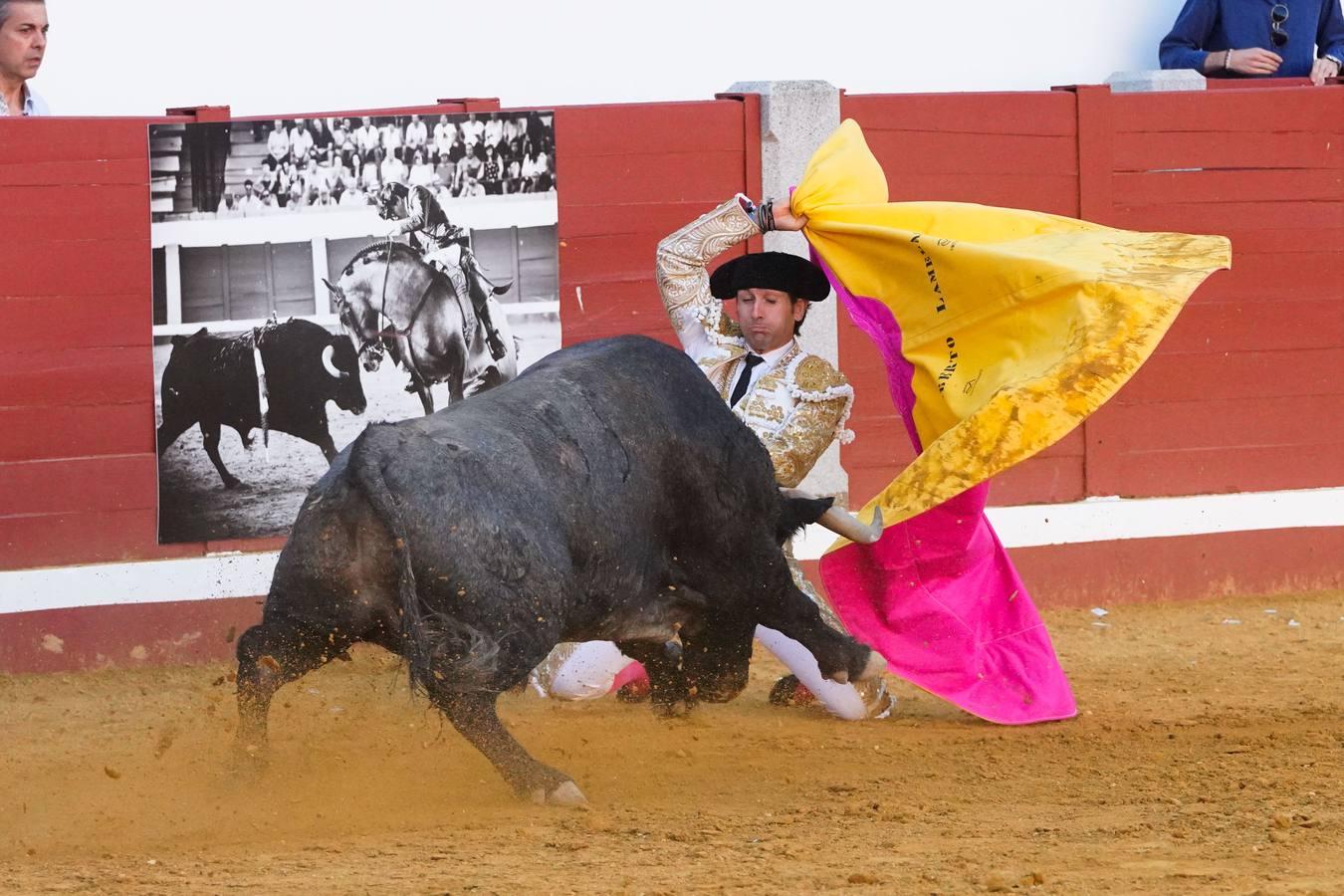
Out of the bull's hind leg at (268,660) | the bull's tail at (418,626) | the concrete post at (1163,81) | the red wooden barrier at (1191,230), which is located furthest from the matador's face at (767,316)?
the concrete post at (1163,81)

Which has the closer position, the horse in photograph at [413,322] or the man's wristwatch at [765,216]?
the man's wristwatch at [765,216]

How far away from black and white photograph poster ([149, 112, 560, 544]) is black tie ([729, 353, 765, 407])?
124 centimetres

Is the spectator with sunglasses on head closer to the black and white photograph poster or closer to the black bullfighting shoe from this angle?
the black and white photograph poster

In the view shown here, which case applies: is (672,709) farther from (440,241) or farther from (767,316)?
(440,241)

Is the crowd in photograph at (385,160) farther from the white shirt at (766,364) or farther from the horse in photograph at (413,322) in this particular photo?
the white shirt at (766,364)

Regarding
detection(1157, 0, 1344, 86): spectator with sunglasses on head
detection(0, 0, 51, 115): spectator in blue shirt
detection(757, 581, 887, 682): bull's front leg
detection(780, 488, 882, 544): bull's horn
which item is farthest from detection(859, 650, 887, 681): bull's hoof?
detection(1157, 0, 1344, 86): spectator with sunglasses on head

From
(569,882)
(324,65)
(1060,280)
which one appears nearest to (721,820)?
(569,882)

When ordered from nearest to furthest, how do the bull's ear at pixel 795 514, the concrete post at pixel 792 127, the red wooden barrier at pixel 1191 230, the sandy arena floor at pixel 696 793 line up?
the sandy arena floor at pixel 696 793, the bull's ear at pixel 795 514, the concrete post at pixel 792 127, the red wooden barrier at pixel 1191 230

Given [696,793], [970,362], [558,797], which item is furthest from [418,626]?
[970,362]

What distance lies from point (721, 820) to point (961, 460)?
96 cm

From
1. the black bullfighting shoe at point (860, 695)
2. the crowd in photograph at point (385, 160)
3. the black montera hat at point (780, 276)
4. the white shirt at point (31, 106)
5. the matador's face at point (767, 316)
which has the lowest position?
the black bullfighting shoe at point (860, 695)

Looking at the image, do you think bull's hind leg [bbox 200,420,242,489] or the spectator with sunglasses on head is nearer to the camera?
bull's hind leg [bbox 200,420,242,489]

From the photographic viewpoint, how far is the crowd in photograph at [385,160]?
199 inches

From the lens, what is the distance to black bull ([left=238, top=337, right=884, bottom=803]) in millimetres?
3051
